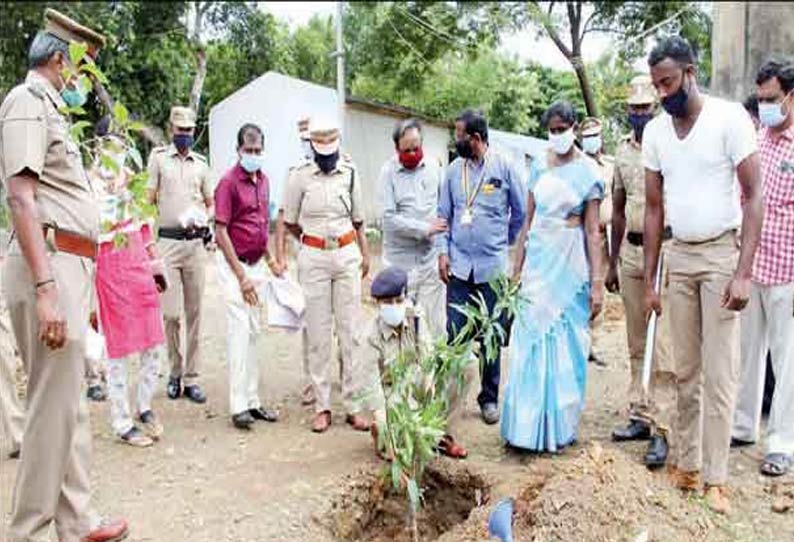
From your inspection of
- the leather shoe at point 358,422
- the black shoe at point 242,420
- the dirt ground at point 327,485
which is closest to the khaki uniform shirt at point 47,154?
the dirt ground at point 327,485

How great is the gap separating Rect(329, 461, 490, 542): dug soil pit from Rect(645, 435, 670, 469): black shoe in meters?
0.87

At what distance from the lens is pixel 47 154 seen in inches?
130

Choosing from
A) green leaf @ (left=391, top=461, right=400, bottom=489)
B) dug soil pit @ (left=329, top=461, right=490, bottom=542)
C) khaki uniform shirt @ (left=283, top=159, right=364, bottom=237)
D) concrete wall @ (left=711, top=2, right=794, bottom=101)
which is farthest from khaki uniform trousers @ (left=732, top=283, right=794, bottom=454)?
khaki uniform shirt @ (left=283, top=159, right=364, bottom=237)

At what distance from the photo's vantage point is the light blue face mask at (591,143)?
5.95 metres

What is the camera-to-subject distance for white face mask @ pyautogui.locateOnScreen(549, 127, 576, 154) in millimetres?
4590

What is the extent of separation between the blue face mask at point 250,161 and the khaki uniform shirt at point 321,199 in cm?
22

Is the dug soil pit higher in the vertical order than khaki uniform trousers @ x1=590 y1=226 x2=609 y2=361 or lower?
lower

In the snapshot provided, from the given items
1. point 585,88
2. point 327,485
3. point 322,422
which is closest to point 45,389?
point 327,485

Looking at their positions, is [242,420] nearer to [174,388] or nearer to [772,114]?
[174,388]

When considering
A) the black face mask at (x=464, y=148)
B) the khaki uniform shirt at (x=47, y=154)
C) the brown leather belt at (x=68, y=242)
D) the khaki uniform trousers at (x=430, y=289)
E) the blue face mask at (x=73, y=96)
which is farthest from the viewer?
the khaki uniform trousers at (x=430, y=289)

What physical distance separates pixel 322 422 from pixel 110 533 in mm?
1686

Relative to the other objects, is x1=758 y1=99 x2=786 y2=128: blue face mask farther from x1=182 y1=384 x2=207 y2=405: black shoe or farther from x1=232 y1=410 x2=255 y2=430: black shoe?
x1=182 y1=384 x2=207 y2=405: black shoe

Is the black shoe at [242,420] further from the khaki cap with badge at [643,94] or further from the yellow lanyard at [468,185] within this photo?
the khaki cap with badge at [643,94]

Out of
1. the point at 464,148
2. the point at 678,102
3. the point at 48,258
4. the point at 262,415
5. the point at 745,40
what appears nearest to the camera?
the point at 745,40
